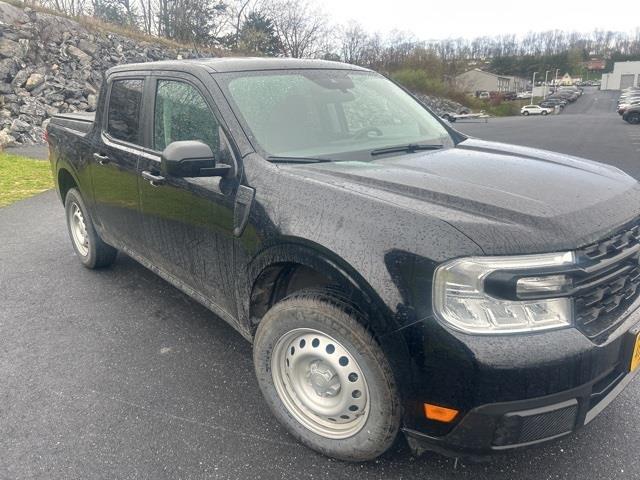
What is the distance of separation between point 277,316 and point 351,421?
1.89 ft

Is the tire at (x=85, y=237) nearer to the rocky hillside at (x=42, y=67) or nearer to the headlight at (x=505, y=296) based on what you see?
the headlight at (x=505, y=296)

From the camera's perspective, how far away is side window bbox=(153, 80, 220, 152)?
2.84m

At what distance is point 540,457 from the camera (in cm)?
236

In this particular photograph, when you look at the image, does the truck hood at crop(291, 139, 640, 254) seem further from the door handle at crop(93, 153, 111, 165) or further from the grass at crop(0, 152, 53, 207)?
the grass at crop(0, 152, 53, 207)

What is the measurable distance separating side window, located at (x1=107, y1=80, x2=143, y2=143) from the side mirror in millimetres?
1100

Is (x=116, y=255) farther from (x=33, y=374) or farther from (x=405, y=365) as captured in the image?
(x=405, y=365)

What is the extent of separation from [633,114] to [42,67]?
2987 centimetres

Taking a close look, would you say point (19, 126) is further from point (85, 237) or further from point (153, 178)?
point (153, 178)

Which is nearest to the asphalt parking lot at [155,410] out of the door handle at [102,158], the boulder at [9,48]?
the door handle at [102,158]

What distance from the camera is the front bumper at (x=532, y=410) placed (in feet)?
A: 5.91

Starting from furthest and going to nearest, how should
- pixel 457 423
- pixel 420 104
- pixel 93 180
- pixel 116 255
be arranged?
1. pixel 116 255
2. pixel 93 180
3. pixel 420 104
4. pixel 457 423

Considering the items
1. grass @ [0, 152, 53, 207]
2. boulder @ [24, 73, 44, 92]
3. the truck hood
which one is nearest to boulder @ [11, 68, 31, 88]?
boulder @ [24, 73, 44, 92]

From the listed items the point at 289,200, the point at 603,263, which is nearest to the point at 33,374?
the point at 289,200

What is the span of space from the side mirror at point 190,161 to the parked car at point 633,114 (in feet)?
107
